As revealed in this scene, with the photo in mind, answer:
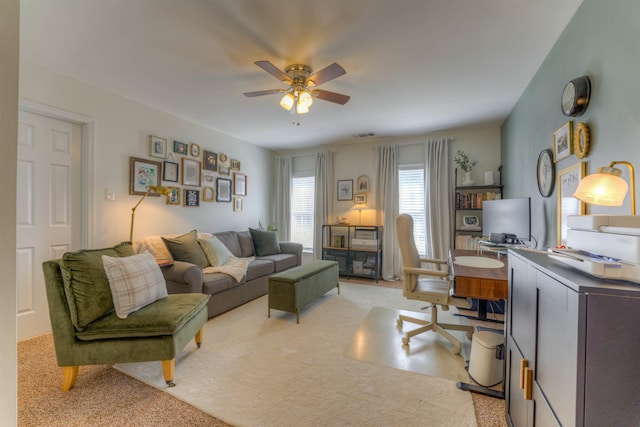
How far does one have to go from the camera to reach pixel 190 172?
3867 mm

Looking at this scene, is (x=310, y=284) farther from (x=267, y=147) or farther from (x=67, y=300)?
(x=267, y=147)

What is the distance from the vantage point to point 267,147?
5.48 metres

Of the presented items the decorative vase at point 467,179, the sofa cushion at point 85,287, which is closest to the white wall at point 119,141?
the sofa cushion at point 85,287

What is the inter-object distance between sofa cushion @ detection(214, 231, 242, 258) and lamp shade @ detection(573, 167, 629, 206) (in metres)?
3.98

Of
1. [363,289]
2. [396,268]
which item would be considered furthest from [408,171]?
[363,289]

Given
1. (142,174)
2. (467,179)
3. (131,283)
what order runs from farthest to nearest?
(467,179) < (142,174) < (131,283)

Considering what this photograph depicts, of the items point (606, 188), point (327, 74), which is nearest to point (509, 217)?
point (606, 188)

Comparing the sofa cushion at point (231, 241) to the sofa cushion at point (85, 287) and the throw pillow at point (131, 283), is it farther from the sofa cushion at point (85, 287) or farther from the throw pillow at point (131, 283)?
the sofa cushion at point (85, 287)

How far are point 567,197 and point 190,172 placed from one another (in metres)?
4.25

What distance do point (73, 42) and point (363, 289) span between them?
418 cm

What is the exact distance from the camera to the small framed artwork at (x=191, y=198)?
3.83 meters

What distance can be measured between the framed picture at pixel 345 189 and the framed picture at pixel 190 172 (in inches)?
101

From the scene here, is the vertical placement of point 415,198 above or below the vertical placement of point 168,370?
above

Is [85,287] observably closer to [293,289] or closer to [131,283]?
[131,283]
